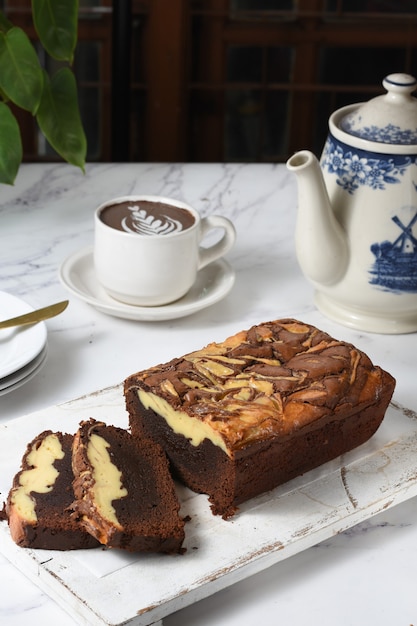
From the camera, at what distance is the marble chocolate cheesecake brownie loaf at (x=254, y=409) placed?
1.16 metres

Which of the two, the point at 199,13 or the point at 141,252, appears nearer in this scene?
the point at 141,252

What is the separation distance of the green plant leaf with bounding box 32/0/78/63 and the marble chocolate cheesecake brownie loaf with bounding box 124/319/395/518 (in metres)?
0.76

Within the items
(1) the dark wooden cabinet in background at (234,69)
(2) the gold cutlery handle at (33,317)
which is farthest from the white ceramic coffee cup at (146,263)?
(1) the dark wooden cabinet in background at (234,69)

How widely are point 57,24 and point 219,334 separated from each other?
25.7 inches

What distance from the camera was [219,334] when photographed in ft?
5.31

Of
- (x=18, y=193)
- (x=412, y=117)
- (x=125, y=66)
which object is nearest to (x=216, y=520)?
(x=412, y=117)

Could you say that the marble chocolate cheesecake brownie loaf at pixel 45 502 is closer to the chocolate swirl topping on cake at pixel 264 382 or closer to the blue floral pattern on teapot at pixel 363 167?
the chocolate swirl topping on cake at pixel 264 382

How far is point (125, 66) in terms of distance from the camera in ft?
8.89

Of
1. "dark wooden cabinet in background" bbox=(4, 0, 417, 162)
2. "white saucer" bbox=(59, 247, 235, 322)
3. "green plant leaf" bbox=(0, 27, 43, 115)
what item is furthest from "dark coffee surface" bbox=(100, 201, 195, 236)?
"dark wooden cabinet in background" bbox=(4, 0, 417, 162)

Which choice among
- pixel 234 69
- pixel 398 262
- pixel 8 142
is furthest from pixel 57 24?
pixel 234 69

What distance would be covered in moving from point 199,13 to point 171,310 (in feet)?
5.68

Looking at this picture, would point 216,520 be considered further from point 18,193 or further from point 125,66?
point 125,66

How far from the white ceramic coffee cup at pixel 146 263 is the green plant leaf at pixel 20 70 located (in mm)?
250

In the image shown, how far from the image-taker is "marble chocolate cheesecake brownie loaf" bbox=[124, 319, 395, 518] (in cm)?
116
